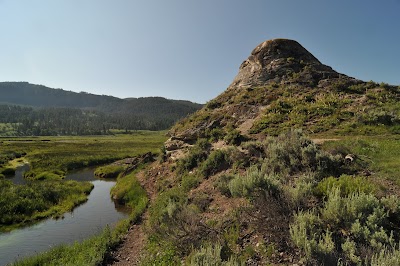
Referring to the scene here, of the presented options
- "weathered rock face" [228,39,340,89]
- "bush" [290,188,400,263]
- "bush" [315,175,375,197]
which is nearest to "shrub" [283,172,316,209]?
"bush" [315,175,375,197]

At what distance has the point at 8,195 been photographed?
96.4ft

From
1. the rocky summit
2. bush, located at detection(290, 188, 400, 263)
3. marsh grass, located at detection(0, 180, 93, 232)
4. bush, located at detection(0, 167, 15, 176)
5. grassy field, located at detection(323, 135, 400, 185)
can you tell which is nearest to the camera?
bush, located at detection(290, 188, 400, 263)

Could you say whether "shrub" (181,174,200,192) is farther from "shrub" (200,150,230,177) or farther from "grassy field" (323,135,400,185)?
"grassy field" (323,135,400,185)

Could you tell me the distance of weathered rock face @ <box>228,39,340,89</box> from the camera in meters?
36.6

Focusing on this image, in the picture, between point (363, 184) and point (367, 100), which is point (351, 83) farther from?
point (363, 184)

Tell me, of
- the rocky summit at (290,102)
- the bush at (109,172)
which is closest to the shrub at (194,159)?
the rocky summit at (290,102)

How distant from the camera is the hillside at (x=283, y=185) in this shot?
9227 mm

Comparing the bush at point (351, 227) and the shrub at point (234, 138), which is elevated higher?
the shrub at point (234, 138)

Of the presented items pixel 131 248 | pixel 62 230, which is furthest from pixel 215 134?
pixel 62 230

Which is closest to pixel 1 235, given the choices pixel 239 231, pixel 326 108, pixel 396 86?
pixel 239 231

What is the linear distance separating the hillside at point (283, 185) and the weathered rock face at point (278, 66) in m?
0.94

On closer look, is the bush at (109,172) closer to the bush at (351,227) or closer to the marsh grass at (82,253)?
the marsh grass at (82,253)

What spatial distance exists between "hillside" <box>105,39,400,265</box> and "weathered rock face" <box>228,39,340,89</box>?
0.94m

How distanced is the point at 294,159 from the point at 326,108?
13424mm
